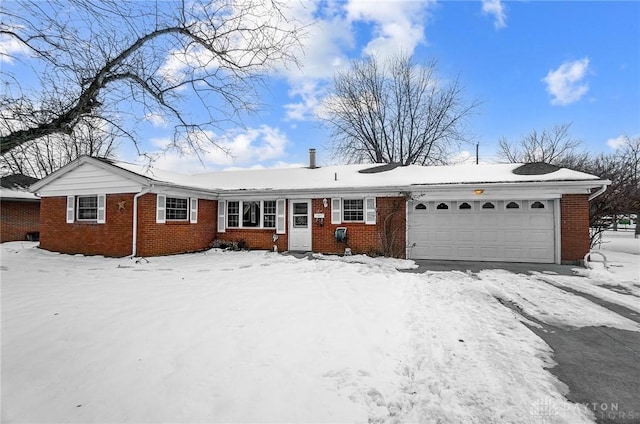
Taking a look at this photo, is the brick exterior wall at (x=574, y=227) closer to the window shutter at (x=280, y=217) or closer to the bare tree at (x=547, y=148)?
the window shutter at (x=280, y=217)

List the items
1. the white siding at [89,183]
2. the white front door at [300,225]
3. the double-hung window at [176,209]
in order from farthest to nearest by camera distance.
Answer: the white front door at [300,225] → the double-hung window at [176,209] → the white siding at [89,183]

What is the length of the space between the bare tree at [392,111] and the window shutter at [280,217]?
525 inches

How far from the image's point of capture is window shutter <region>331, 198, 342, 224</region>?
39.8ft

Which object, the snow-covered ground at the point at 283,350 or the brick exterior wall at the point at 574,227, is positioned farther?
the brick exterior wall at the point at 574,227

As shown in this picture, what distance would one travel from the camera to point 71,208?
39.4ft

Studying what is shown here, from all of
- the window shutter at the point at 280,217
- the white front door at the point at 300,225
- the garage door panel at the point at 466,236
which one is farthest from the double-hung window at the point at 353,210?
the garage door panel at the point at 466,236

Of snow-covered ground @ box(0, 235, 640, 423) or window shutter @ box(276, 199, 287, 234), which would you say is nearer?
snow-covered ground @ box(0, 235, 640, 423)

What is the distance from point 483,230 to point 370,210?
4012 millimetres

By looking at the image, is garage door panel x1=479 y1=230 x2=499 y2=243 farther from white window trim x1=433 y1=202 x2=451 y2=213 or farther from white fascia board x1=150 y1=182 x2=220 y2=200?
white fascia board x1=150 y1=182 x2=220 y2=200

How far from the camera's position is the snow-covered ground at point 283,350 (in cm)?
249

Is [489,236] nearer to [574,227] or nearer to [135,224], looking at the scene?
[574,227]

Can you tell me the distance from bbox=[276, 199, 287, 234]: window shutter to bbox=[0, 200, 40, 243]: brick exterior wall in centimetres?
1494

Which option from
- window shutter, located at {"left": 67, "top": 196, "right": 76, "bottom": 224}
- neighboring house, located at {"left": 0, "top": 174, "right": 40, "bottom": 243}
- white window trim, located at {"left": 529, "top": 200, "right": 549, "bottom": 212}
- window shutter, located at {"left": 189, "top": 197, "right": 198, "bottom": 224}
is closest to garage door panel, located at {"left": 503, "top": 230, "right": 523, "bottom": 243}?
white window trim, located at {"left": 529, "top": 200, "right": 549, "bottom": 212}

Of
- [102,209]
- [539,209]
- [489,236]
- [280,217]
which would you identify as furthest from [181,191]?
[539,209]
